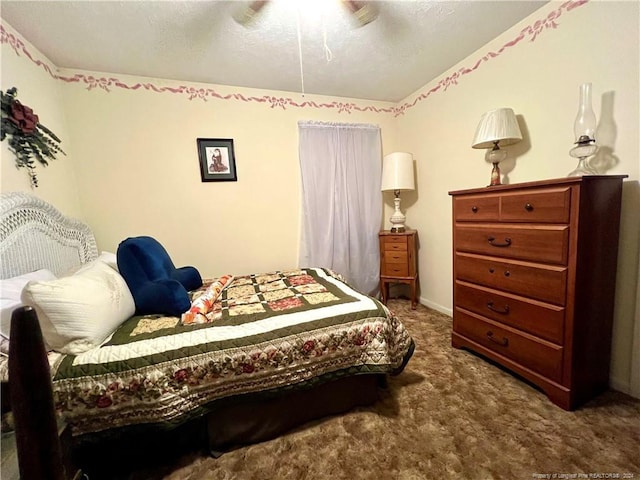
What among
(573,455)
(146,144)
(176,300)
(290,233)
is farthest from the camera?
(290,233)

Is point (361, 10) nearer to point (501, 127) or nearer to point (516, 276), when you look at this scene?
point (501, 127)

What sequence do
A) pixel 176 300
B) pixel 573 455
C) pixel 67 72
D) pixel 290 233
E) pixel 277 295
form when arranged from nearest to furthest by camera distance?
pixel 573 455 < pixel 176 300 < pixel 277 295 < pixel 67 72 < pixel 290 233

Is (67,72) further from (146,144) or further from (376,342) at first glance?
(376,342)

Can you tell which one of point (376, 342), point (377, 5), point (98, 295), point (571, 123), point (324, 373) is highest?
point (377, 5)

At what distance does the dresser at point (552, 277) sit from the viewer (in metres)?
1.34

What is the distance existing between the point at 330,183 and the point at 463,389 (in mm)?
2133

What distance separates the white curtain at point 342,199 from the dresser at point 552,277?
137 cm

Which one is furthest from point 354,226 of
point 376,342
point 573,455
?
point 573,455

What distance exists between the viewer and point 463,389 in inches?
64.7

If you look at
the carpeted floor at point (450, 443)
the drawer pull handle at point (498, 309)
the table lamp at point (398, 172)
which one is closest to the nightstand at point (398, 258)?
the table lamp at point (398, 172)

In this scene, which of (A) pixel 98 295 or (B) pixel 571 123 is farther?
(B) pixel 571 123

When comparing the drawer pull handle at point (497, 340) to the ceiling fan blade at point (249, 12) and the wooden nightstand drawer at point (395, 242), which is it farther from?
the ceiling fan blade at point (249, 12)

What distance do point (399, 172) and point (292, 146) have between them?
3.76 feet

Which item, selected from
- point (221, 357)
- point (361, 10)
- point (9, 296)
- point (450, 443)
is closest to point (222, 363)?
point (221, 357)
